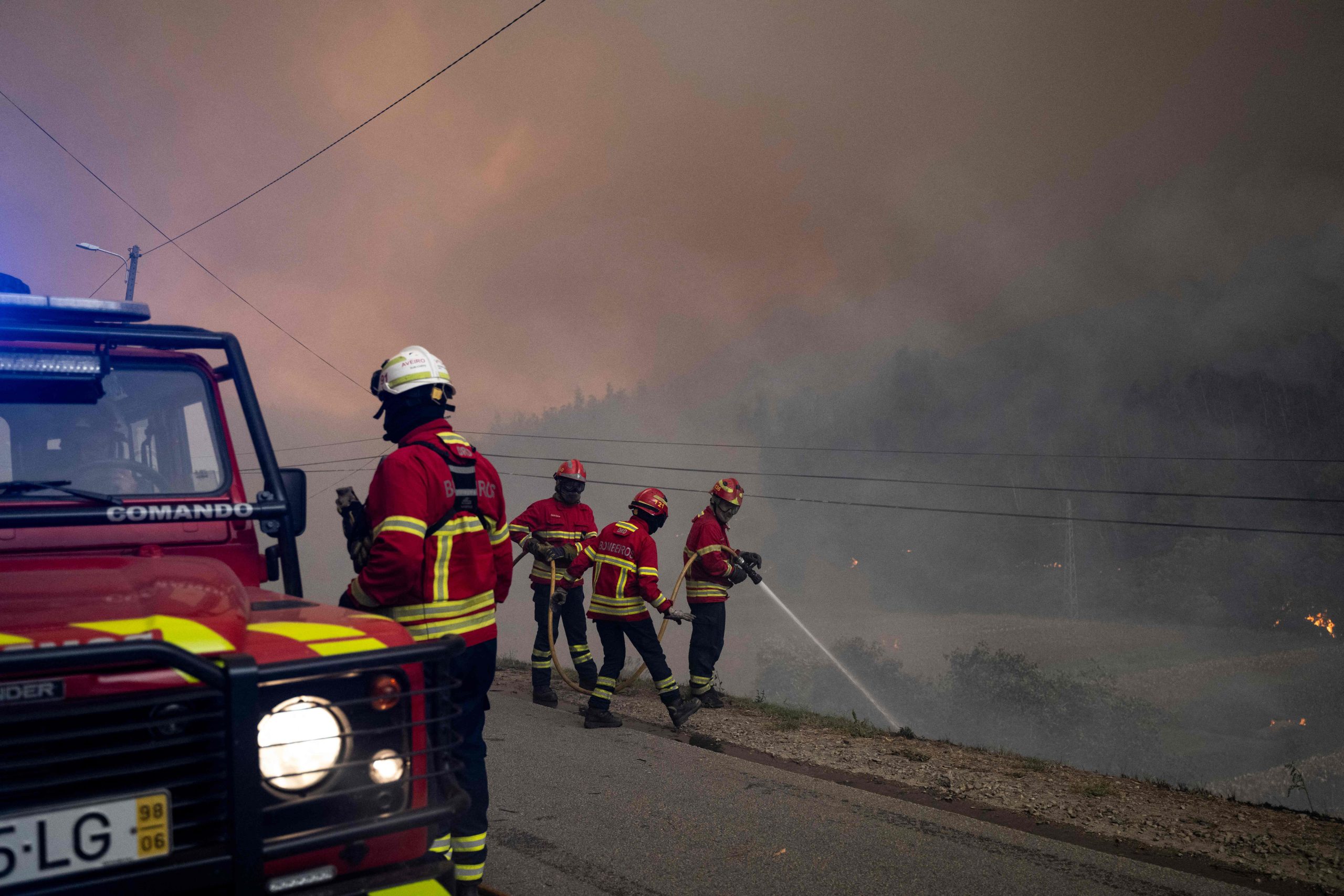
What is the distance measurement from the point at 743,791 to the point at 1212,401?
4949 inches

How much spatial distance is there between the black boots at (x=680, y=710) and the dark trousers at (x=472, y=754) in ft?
13.1

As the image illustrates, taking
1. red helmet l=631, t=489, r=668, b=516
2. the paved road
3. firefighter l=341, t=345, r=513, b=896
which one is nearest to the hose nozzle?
red helmet l=631, t=489, r=668, b=516

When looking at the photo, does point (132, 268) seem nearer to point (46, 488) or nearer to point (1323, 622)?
point (46, 488)

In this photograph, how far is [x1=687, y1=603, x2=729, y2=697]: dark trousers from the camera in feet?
28.5

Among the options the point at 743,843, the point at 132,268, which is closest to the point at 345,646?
the point at 743,843

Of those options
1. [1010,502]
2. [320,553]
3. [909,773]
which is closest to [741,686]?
[1010,502]

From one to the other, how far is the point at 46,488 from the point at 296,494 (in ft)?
2.45

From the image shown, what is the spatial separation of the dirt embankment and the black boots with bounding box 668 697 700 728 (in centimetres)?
14

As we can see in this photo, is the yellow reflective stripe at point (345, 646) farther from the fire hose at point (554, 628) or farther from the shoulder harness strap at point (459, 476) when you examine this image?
the fire hose at point (554, 628)

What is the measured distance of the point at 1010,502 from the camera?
11325 centimetres

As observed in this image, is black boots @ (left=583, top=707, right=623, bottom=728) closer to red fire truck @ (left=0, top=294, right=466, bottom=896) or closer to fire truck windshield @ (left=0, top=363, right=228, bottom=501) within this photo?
red fire truck @ (left=0, top=294, right=466, bottom=896)

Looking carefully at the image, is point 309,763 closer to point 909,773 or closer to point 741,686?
point 909,773

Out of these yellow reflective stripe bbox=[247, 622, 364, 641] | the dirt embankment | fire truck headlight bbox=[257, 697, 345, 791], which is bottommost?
the dirt embankment

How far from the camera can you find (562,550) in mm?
9219
